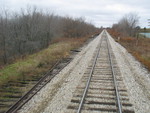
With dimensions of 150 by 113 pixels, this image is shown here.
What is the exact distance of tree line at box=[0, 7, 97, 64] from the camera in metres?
26.1

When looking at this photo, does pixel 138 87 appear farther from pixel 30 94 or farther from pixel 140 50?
pixel 140 50

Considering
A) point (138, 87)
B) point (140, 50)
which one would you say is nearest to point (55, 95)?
point (138, 87)

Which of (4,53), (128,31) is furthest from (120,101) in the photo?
(128,31)

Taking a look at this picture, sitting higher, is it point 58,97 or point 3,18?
point 3,18

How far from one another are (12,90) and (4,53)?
1831 centimetres

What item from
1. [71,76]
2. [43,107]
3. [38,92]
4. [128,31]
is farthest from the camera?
[128,31]

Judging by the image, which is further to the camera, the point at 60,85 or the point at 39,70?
the point at 39,70

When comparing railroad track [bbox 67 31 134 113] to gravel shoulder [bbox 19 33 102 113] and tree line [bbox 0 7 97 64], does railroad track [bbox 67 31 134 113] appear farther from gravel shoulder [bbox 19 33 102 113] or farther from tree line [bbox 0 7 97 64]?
tree line [bbox 0 7 97 64]

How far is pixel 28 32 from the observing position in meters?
31.5

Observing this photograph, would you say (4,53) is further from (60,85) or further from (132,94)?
(132,94)

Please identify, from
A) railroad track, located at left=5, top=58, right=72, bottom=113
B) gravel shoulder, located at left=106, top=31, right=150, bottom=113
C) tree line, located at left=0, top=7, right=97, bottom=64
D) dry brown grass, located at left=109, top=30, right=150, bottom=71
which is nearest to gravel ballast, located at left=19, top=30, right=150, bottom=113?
gravel shoulder, located at left=106, top=31, right=150, bottom=113

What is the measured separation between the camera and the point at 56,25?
142 ft

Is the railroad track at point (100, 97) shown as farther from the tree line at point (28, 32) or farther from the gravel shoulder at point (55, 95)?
the tree line at point (28, 32)

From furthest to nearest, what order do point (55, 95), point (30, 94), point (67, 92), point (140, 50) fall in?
1. point (140, 50)
2. point (67, 92)
3. point (30, 94)
4. point (55, 95)
